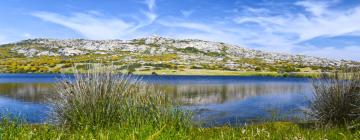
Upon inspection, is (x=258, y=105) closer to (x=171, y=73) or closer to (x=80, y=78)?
(x=80, y=78)

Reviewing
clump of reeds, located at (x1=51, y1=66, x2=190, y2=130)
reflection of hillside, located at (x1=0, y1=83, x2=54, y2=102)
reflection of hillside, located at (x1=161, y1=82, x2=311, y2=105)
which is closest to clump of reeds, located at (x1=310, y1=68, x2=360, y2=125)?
clump of reeds, located at (x1=51, y1=66, x2=190, y2=130)

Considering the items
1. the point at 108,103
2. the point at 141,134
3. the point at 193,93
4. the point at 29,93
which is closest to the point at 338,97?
the point at 108,103

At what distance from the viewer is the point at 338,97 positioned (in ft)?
52.5

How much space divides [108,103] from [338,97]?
24.3 ft

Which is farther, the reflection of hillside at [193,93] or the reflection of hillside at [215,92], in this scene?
the reflection of hillside at [215,92]

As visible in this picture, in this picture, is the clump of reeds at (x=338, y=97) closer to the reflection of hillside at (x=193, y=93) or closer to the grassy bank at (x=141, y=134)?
the grassy bank at (x=141, y=134)

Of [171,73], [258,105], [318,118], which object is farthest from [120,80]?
[171,73]

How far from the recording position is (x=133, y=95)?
1302 cm

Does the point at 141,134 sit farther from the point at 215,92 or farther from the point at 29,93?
the point at 215,92

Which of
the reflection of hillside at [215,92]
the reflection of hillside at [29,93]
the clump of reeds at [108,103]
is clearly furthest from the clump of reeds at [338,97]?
the reflection of hillside at [29,93]

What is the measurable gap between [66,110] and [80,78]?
0.90 m

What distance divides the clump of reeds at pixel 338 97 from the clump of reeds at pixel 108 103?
5718mm

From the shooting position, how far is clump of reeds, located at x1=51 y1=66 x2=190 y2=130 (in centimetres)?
1246

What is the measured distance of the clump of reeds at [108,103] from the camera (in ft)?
40.9
